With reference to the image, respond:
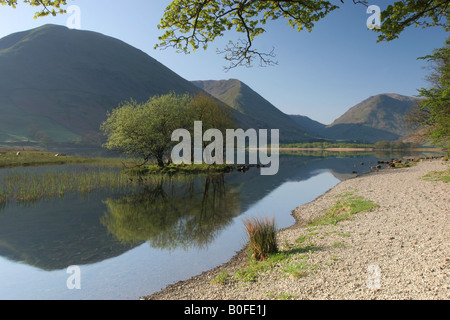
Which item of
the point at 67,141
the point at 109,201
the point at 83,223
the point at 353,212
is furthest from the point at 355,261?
the point at 67,141

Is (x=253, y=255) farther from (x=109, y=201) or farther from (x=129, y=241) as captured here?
(x=109, y=201)

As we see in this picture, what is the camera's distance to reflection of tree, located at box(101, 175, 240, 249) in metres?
14.6

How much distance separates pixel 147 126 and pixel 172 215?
26.6 metres

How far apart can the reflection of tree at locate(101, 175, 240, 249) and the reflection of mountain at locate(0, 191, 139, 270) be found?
1068 mm

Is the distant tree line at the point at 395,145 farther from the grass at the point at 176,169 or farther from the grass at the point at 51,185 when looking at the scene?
the grass at the point at 51,185

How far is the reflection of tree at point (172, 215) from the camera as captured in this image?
14.6 metres

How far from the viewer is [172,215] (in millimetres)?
19156

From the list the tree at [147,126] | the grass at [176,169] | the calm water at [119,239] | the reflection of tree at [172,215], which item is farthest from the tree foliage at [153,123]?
the calm water at [119,239]

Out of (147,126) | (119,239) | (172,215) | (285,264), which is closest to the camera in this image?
(285,264)

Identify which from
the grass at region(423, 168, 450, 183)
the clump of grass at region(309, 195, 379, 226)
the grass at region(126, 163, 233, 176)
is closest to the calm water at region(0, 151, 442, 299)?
the clump of grass at region(309, 195, 379, 226)

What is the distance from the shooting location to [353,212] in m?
14.8

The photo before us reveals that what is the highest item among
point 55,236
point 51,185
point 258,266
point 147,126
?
point 147,126

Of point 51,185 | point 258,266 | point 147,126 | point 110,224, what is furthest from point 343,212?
point 147,126

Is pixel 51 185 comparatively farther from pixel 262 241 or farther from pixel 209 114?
pixel 209 114
